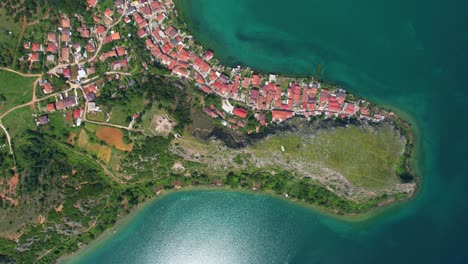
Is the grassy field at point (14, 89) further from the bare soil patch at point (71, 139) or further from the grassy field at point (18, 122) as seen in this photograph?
the bare soil patch at point (71, 139)

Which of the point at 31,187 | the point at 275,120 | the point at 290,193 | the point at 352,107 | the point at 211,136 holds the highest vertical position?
the point at 352,107

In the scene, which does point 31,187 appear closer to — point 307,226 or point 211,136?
point 211,136

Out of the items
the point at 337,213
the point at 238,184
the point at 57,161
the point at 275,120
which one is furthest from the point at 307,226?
the point at 57,161

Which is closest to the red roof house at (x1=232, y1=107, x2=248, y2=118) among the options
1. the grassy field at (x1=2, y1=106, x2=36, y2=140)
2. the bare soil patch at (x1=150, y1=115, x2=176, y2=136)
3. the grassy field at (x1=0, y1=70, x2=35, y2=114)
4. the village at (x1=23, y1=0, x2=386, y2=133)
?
the village at (x1=23, y1=0, x2=386, y2=133)

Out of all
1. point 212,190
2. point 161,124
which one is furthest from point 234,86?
point 212,190

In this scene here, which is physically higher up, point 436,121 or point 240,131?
point 436,121

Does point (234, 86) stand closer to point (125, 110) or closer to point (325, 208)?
point (125, 110)
